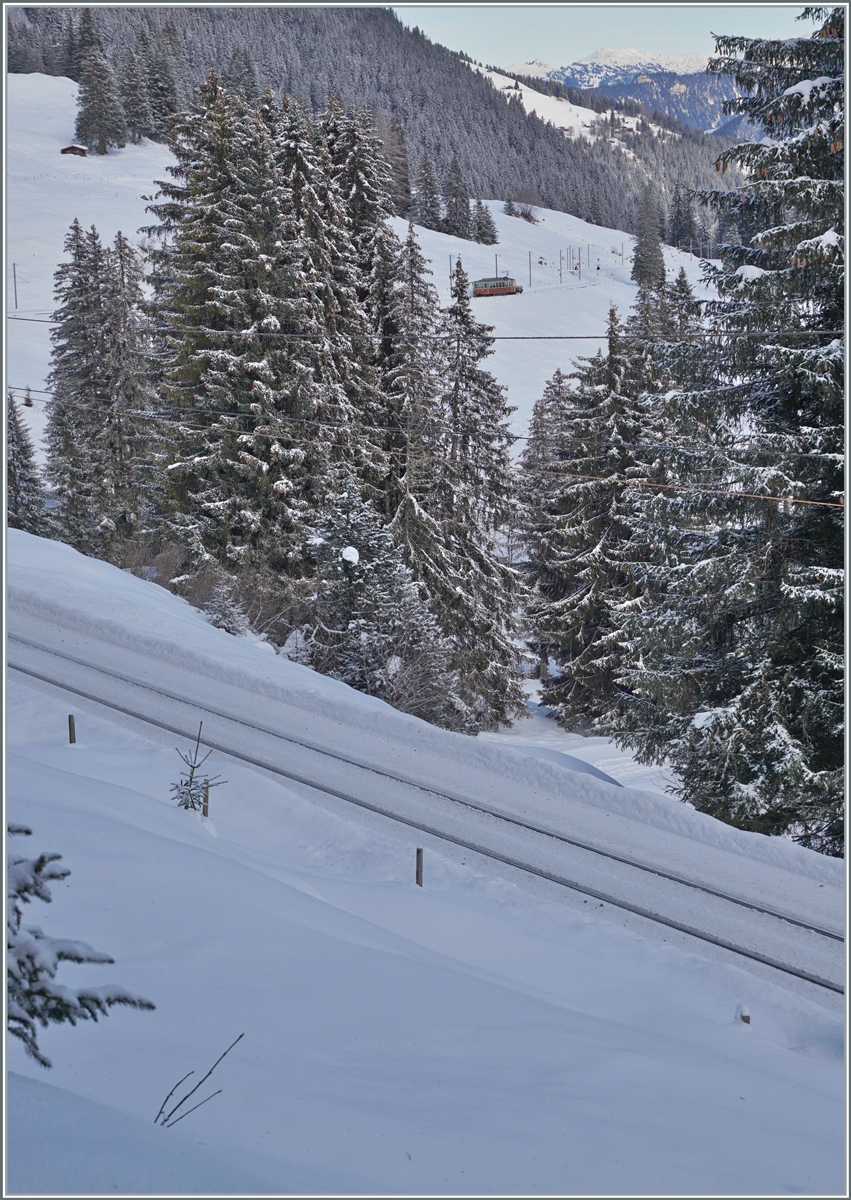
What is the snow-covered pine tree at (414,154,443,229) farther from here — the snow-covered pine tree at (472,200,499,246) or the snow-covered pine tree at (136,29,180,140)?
the snow-covered pine tree at (136,29,180,140)

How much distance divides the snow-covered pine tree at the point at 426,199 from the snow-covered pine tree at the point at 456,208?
5.77 ft

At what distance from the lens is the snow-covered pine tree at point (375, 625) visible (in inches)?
742

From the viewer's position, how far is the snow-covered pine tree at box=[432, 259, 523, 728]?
2542 centimetres

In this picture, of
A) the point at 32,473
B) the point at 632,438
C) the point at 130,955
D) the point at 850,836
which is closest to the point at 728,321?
the point at 850,836

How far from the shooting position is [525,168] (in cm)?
16862

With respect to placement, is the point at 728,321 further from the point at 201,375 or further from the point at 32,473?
the point at 32,473

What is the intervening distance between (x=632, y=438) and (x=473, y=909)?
66.4ft

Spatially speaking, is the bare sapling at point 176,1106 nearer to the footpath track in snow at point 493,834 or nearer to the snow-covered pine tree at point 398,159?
the footpath track in snow at point 493,834

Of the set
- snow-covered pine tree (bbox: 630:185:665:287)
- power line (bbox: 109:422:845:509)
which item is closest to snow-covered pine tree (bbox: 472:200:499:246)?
snow-covered pine tree (bbox: 630:185:665:287)

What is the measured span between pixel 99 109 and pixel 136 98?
848 centimetres

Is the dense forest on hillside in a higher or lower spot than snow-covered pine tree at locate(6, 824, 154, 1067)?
higher

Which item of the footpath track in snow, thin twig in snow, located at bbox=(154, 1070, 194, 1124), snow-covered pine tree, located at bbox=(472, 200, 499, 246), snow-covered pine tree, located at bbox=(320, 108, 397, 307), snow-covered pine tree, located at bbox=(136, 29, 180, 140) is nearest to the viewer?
thin twig in snow, located at bbox=(154, 1070, 194, 1124)

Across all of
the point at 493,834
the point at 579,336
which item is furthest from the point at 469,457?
the point at 493,834

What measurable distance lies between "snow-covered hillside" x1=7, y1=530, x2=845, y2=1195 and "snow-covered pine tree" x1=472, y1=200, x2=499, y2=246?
Result: 115 m
